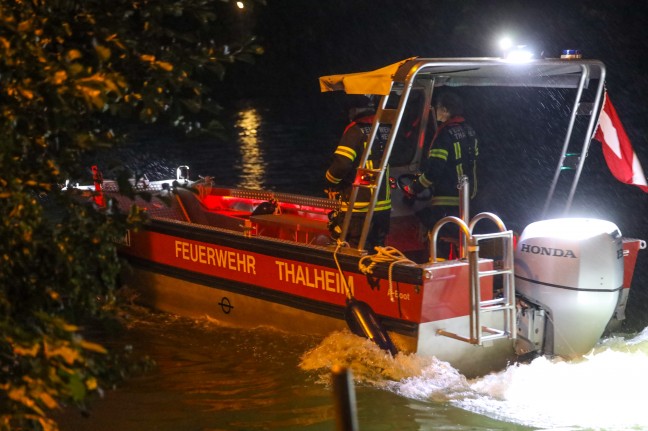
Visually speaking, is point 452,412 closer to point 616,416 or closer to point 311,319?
point 616,416

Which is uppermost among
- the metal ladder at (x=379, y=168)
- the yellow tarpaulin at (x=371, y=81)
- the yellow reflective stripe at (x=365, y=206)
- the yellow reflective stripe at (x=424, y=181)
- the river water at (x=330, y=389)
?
the yellow tarpaulin at (x=371, y=81)

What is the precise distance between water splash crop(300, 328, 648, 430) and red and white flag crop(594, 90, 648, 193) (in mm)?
1403

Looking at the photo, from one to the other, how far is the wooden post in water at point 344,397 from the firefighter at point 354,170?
13.4ft

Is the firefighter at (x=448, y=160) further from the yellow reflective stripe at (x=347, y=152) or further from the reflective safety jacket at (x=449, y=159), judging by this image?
the yellow reflective stripe at (x=347, y=152)

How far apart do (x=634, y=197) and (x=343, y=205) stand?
35.0 ft

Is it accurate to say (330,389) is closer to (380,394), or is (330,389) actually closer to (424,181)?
(380,394)

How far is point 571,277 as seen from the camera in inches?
242

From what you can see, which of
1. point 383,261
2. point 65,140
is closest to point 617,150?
point 383,261

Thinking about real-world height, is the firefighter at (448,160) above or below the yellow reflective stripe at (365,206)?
above

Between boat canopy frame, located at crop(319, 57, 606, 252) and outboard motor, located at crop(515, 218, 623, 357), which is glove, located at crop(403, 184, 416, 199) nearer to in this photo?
boat canopy frame, located at crop(319, 57, 606, 252)

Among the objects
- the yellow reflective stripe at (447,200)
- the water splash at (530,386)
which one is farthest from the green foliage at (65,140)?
the yellow reflective stripe at (447,200)

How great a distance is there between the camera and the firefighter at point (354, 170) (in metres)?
7.13

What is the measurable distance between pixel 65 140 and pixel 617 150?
199 inches

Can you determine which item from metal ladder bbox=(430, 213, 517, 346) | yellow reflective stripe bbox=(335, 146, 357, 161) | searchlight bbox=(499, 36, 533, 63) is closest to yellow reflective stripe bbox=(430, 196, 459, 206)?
yellow reflective stripe bbox=(335, 146, 357, 161)
